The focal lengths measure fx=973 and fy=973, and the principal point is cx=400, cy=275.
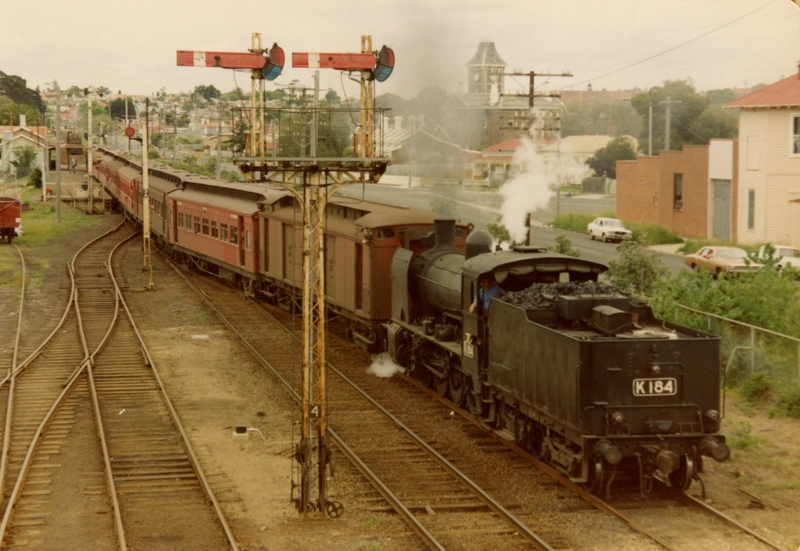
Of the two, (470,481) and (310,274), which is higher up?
(310,274)

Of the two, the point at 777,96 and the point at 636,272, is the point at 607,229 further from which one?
the point at 636,272

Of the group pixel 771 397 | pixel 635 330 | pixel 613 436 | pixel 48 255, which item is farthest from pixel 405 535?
pixel 48 255

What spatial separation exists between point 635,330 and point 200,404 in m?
8.73

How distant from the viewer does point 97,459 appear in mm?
14430

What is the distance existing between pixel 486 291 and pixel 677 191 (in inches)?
1510

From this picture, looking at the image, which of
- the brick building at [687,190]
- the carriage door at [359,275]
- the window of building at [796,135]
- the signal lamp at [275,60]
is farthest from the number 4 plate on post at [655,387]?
the brick building at [687,190]

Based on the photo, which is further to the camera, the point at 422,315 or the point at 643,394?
the point at 422,315

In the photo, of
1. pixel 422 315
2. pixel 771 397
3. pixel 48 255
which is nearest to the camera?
pixel 771 397

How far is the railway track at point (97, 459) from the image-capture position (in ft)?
37.4

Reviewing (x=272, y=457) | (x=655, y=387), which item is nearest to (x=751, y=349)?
(x=655, y=387)

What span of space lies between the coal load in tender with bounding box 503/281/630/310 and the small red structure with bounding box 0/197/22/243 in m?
34.5

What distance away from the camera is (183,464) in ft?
46.2

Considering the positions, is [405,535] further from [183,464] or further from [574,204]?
[574,204]

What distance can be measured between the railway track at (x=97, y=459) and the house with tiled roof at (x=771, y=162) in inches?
1061
